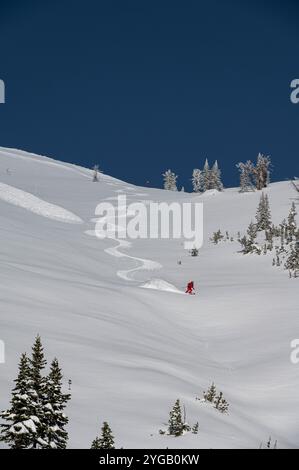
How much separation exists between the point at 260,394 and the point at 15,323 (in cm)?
476

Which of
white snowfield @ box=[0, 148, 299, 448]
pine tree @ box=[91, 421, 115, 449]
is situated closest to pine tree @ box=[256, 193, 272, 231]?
white snowfield @ box=[0, 148, 299, 448]

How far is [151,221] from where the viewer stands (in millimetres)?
38188

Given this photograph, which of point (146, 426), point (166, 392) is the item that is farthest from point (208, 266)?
point (146, 426)

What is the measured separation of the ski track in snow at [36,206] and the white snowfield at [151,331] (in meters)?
4.96

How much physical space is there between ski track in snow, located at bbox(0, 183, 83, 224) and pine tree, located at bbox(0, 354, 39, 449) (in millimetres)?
27652

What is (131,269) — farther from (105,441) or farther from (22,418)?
(22,418)

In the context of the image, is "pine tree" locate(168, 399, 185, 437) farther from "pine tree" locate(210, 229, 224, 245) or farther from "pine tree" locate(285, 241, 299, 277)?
"pine tree" locate(210, 229, 224, 245)

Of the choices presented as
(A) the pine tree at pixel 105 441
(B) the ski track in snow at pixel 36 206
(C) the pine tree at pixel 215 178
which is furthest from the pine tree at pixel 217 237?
(C) the pine tree at pixel 215 178

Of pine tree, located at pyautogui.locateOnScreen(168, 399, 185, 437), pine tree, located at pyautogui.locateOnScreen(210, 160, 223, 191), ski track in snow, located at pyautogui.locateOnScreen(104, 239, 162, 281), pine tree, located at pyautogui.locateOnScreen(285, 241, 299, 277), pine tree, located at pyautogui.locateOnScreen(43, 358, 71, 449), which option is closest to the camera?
pine tree, located at pyautogui.locateOnScreen(43, 358, 71, 449)

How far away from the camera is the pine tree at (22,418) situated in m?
5.96

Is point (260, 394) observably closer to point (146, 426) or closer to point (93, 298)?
point (146, 426)

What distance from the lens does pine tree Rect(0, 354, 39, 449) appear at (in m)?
5.96

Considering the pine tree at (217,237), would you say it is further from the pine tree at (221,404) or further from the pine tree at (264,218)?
the pine tree at (221,404)

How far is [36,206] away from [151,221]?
24.9ft
